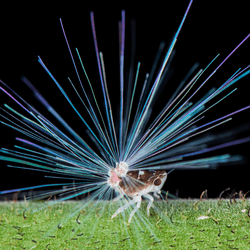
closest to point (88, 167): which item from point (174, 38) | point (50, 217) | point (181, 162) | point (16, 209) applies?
point (50, 217)

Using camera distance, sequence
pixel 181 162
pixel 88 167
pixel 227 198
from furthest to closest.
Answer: pixel 227 198 → pixel 88 167 → pixel 181 162

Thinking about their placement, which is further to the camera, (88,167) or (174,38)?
(88,167)

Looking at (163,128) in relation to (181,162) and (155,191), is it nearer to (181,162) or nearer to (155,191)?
(181,162)

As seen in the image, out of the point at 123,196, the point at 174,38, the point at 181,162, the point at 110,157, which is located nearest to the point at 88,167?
the point at 110,157

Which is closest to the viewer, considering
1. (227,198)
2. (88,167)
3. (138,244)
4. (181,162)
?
(138,244)

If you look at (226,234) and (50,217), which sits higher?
(50,217)

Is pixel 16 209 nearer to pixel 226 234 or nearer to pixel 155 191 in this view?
pixel 155 191

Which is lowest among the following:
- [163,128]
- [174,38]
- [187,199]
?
[187,199]
